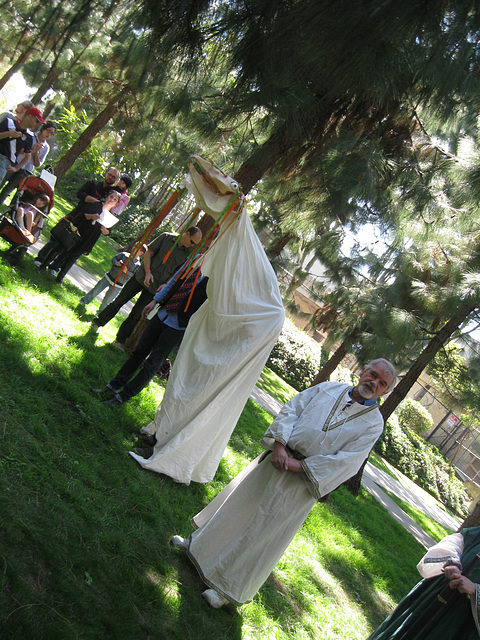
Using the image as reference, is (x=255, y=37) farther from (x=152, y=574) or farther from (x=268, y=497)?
(x=152, y=574)

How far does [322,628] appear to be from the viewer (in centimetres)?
385

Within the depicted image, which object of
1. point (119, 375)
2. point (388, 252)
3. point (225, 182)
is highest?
point (388, 252)

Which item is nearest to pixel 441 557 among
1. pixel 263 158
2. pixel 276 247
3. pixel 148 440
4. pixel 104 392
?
pixel 148 440

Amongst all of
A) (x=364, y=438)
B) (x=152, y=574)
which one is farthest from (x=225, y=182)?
(x=152, y=574)

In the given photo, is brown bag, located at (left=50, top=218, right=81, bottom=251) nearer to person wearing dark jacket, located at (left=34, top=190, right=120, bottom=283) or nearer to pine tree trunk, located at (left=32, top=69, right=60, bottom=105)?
person wearing dark jacket, located at (left=34, top=190, right=120, bottom=283)

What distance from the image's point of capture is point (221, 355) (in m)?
3.86

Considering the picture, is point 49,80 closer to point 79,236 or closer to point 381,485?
point 79,236

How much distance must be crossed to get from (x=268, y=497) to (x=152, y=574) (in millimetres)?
871

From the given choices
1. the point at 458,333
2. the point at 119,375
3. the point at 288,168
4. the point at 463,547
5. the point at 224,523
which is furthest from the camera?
the point at 458,333

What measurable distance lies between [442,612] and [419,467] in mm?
17234

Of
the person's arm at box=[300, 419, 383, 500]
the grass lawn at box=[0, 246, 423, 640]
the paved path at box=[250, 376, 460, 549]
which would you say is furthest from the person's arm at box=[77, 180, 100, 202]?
the paved path at box=[250, 376, 460, 549]

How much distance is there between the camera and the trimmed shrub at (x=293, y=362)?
17.9m

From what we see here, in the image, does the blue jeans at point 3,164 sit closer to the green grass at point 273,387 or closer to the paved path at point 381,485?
the paved path at point 381,485

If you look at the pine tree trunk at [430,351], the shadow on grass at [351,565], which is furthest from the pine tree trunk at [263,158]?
the pine tree trunk at [430,351]
